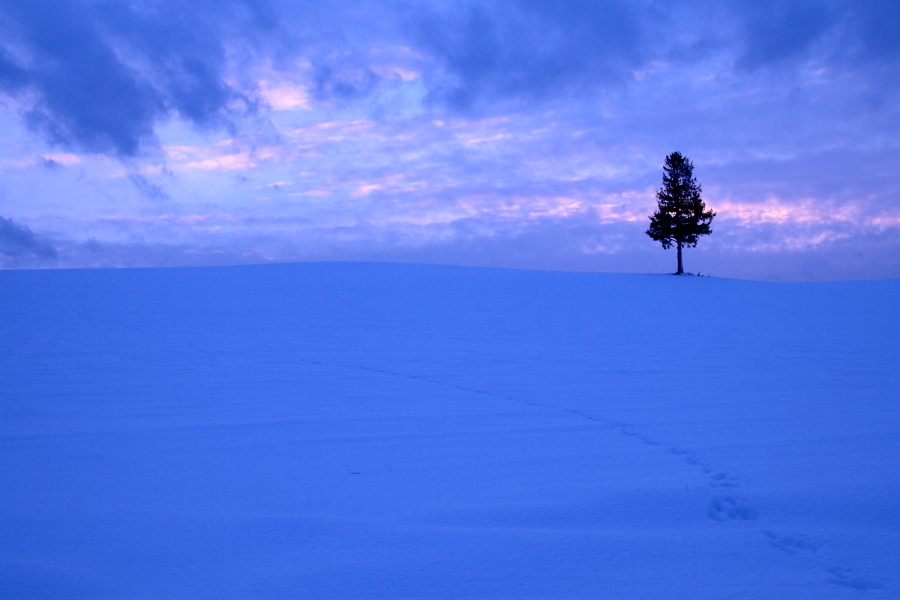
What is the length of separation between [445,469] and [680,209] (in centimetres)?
2644

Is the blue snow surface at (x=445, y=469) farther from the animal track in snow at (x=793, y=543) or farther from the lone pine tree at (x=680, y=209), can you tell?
the lone pine tree at (x=680, y=209)

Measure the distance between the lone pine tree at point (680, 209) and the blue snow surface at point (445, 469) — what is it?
61.7ft

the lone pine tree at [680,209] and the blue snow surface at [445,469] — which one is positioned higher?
the lone pine tree at [680,209]

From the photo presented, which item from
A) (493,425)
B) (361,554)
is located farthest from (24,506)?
(493,425)

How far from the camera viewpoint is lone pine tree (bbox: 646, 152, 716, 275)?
87.2 ft

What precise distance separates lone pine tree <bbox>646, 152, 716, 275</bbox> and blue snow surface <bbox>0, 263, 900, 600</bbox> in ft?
61.7

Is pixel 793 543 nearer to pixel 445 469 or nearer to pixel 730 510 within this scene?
pixel 730 510

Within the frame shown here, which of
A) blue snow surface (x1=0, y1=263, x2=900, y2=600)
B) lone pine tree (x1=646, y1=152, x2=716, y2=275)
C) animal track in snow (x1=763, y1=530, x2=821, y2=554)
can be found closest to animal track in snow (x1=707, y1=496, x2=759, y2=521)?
blue snow surface (x1=0, y1=263, x2=900, y2=600)

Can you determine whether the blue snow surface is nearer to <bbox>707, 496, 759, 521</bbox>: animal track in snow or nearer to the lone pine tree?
<bbox>707, 496, 759, 521</bbox>: animal track in snow

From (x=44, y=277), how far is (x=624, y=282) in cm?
1960

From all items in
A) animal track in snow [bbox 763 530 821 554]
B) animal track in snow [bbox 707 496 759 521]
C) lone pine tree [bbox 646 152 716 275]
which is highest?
lone pine tree [bbox 646 152 716 275]

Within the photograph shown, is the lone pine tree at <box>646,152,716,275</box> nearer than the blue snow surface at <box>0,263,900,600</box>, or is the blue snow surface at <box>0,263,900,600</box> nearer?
the blue snow surface at <box>0,263,900,600</box>

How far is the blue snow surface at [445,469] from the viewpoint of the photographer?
7.26 ft

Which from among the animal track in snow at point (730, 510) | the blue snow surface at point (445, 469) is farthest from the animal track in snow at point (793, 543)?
the animal track in snow at point (730, 510)
